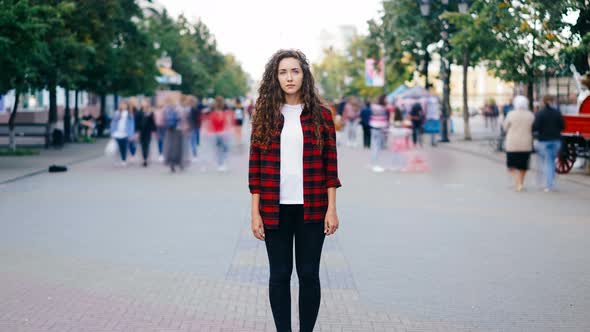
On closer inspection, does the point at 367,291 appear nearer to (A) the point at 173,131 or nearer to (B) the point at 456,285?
(B) the point at 456,285

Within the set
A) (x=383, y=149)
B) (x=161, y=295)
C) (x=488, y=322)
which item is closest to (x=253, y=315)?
(x=161, y=295)

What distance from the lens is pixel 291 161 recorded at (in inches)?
184

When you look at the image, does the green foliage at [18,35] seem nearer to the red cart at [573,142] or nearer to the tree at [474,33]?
the tree at [474,33]

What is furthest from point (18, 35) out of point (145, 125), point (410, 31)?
point (410, 31)

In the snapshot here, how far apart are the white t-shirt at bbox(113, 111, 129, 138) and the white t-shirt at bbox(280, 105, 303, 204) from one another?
19049 millimetres

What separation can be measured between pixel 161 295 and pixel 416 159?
58.2 ft

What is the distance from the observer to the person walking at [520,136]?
15953mm

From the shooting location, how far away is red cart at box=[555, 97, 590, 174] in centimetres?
1883

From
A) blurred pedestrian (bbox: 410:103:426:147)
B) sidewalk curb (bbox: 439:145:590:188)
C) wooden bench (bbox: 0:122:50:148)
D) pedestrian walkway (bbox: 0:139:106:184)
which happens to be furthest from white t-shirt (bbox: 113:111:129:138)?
blurred pedestrian (bbox: 410:103:426:147)

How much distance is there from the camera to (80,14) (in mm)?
30062

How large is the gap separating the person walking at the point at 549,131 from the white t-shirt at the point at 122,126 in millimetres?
11280

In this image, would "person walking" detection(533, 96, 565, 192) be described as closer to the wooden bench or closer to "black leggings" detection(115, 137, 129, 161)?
"black leggings" detection(115, 137, 129, 161)

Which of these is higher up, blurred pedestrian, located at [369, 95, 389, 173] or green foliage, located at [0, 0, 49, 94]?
green foliage, located at [0, 0, 49, 94]

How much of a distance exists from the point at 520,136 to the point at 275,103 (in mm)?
12073
